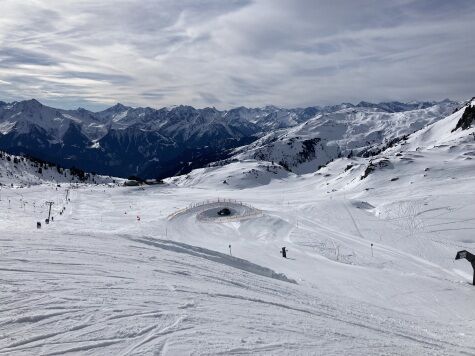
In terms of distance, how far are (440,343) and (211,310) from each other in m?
8.70

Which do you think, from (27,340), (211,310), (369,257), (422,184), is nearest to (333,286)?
(211,310)

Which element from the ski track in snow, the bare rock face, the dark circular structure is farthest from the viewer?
the bare rock face

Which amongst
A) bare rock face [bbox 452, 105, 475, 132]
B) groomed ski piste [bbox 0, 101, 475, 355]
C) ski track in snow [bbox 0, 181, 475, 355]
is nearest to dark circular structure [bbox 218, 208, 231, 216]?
groomed ski piste [bbox 0, 101, 475, 355]

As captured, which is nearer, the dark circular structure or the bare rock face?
the dark circular structure

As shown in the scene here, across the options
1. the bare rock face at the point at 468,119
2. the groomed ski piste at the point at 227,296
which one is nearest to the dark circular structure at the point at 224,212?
the groomed ski piste at the point at 227,296

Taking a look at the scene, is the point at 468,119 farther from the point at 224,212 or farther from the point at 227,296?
the point at 227,296

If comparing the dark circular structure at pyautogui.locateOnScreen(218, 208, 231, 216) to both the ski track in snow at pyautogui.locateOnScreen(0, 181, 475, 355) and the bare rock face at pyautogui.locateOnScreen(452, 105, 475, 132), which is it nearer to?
the ski track in snow at pyautogui.locateOnScreen(0, 181, 475, 355)

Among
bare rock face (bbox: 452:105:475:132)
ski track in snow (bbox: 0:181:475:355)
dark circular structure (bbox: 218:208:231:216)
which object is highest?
bare rock face (bbox: 452:105:475:132)

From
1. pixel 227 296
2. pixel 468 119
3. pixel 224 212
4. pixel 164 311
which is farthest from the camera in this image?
pixel 468 119

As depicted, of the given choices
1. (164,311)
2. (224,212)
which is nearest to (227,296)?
(164,311)

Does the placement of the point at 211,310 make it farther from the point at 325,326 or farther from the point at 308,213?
the point at 308,213

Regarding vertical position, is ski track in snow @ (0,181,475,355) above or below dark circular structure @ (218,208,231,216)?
above

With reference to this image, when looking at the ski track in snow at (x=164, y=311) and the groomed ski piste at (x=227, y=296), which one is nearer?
the ski track in snow at (x=164, y=311)

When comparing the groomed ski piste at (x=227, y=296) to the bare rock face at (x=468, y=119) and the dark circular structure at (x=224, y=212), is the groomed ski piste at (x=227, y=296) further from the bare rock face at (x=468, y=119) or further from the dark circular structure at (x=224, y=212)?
the bare rock face at (x=468, y=119)
